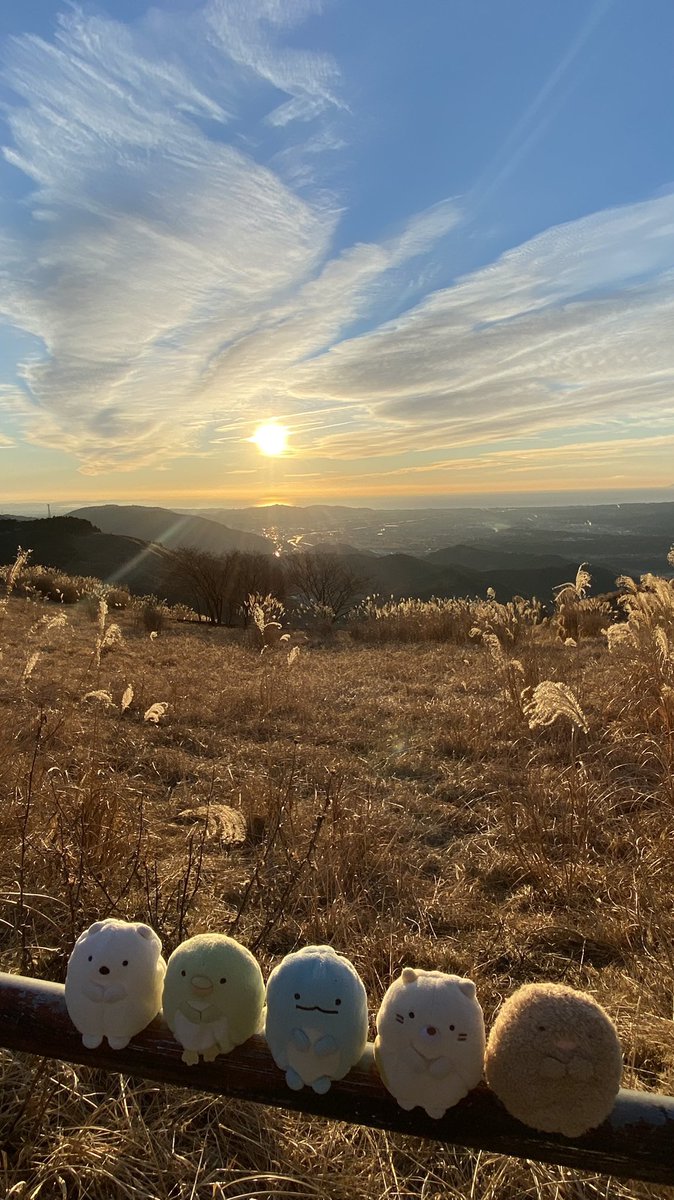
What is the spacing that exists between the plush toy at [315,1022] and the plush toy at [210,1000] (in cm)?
6

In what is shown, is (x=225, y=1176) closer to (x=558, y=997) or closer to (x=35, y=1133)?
(x=35, y=1133)

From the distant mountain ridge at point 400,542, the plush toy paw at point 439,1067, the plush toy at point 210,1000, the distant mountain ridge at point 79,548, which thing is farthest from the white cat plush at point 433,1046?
the distant mountain ridge at point 79,548

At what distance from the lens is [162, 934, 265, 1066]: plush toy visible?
1.29 m

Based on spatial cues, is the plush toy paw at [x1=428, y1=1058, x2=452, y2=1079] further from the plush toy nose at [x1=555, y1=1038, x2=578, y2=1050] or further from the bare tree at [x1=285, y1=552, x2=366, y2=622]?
the bare tree at [x1=285, y1=552, x2=366, y2=622]

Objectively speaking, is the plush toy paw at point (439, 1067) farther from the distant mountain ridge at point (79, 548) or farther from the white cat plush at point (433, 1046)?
the distant mountain ridge at point (79, 548)

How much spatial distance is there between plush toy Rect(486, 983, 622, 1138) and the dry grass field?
753mm

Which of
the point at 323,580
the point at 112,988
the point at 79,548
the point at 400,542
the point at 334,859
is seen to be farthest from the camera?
the point at 400,542

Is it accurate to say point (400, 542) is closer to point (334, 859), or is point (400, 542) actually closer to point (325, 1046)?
point (334, 859)

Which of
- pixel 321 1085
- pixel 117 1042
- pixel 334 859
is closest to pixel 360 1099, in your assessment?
pixel 321 1085

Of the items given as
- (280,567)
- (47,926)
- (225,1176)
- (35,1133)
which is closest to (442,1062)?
(225,1176)

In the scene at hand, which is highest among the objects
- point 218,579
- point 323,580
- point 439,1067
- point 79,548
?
point 79,548

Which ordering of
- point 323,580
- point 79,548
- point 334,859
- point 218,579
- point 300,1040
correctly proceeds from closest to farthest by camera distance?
point 300,1040 < point 334,859 < point 218,579 < point 323,580 < point 79,548

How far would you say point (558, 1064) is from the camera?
3.60ft

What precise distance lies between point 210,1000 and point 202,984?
0.03 m
